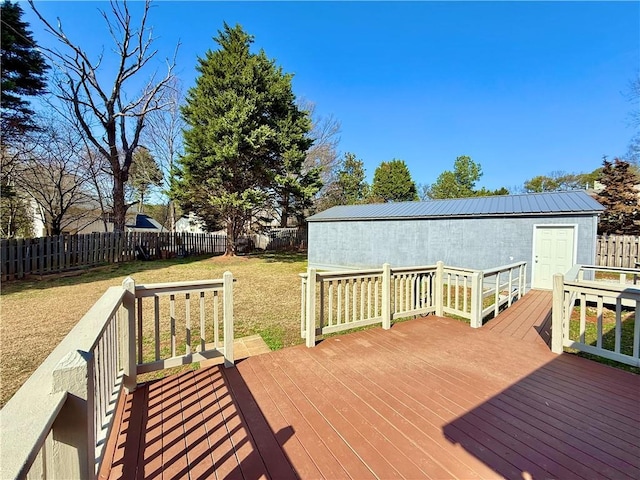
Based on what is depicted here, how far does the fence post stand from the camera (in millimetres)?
2658

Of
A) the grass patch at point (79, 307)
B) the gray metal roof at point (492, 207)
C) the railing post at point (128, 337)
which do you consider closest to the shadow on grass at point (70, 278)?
the grass patch at point (79, 307)

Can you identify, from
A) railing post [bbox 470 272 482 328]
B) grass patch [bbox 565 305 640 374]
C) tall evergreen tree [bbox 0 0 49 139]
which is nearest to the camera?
grass patch [bbox 565 305 640 374]

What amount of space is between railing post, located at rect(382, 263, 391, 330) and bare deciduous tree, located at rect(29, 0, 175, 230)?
14539mm

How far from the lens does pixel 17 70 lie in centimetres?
1038

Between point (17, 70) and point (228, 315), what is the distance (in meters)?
14.3

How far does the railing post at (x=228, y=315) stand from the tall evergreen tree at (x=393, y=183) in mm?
27261

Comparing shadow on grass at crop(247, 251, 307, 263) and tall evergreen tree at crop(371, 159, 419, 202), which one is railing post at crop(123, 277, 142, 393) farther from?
tall evergreen tree at crop(371, 159, 419, 202)

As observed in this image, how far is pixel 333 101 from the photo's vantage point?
69.2ft

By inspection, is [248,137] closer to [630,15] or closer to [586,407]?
[630,15]

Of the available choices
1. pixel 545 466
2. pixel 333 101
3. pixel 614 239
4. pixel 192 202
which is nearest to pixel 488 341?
pixel 545 466

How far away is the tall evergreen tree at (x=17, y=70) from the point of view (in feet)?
31.6

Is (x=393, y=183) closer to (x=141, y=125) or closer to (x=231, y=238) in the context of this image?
(x=231, y=238)

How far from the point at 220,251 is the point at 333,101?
1362 centimetres

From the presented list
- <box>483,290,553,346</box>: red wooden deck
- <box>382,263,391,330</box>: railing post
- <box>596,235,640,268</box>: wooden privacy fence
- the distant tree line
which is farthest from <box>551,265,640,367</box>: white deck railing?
the distant tree line
